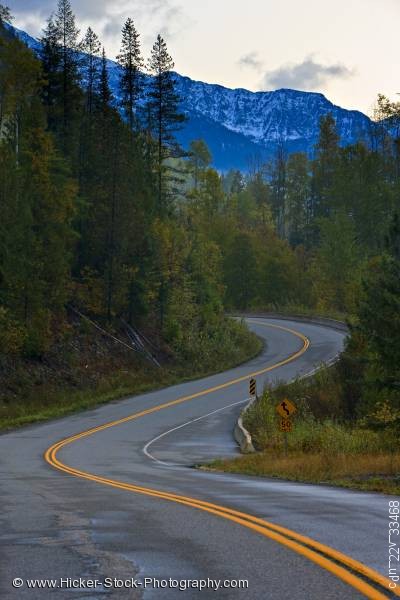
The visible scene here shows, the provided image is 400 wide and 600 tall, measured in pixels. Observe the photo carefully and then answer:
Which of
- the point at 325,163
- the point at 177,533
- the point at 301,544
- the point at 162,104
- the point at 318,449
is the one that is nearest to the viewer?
the point at 301,544

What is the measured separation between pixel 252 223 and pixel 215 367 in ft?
207

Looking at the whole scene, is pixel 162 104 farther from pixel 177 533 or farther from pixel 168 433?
pixel 177 533

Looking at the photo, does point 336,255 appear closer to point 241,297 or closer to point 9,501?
point 241,297

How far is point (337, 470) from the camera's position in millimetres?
16500

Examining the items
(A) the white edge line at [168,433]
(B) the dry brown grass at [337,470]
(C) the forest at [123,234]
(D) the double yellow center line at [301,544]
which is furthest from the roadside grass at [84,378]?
(D) the double yellow center line at [301,544]

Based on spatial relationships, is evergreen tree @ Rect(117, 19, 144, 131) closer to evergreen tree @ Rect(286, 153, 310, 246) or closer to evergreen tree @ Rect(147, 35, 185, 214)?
evergreen tree @ Rect(147, 35, 185, 214)

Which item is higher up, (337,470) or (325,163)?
(325,163)

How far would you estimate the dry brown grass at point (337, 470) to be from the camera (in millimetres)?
14211

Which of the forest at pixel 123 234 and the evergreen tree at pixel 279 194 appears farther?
the evergreen tree at pixel 279 194

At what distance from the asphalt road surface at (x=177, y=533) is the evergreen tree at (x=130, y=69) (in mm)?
42028

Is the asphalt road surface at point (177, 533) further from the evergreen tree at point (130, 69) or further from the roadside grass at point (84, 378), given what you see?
the evergreen tree at point (130, 69)

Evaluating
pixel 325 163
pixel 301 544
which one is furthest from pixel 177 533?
pixel 325 163

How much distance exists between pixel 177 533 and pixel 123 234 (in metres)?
40.5

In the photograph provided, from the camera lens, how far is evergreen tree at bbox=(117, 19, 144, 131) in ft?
192
